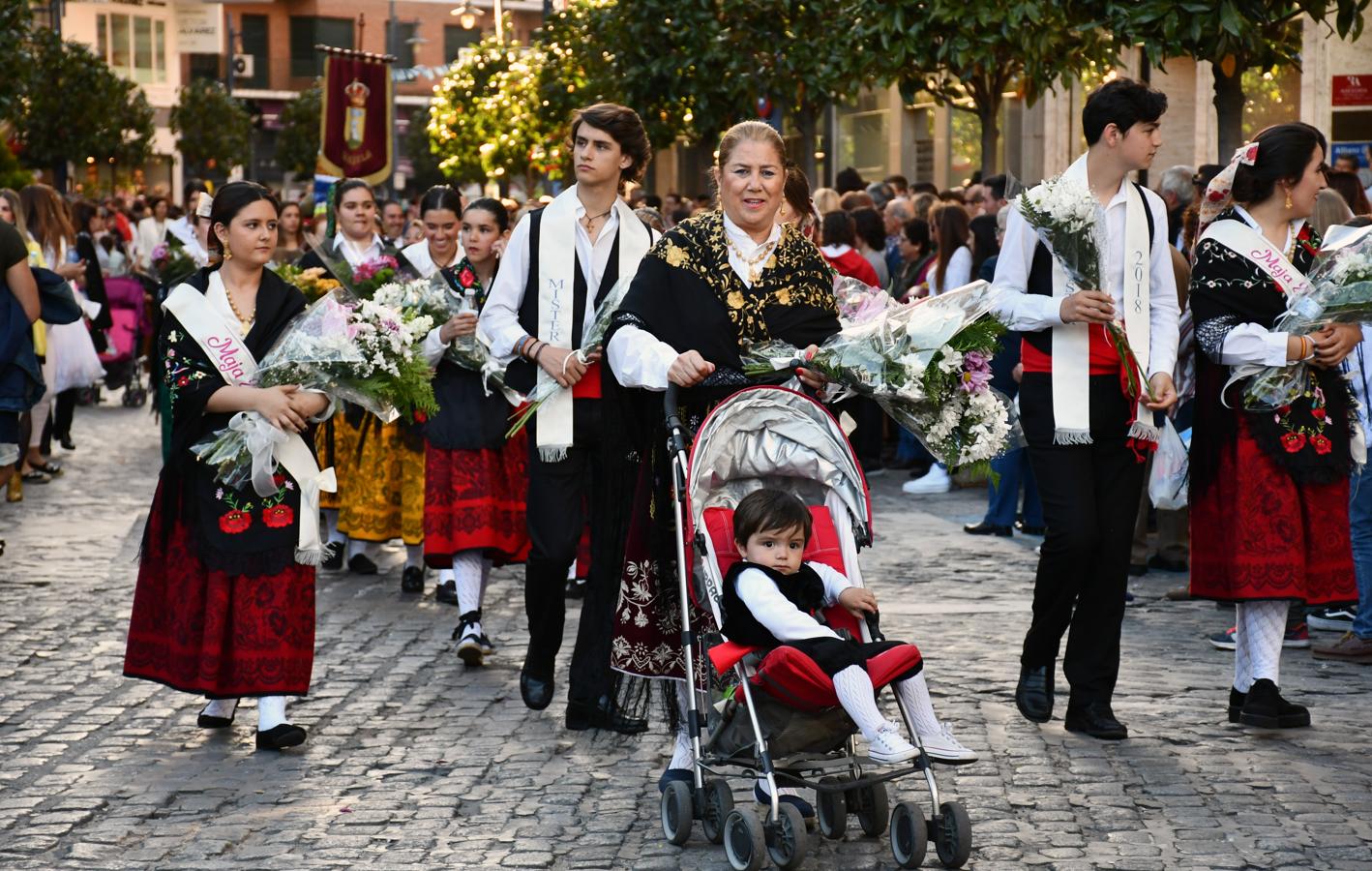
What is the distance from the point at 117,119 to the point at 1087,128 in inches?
2136

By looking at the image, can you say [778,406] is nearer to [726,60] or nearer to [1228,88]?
[1228,88]

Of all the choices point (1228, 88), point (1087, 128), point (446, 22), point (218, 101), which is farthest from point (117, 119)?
point (1087, 128)

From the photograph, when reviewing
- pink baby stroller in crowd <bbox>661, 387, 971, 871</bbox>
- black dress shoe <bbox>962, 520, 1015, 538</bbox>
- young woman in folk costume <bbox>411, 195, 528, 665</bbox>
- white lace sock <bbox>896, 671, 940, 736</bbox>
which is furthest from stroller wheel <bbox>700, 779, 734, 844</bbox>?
black dress shoe <bbox>962, 520, 1015, 538</bbox>

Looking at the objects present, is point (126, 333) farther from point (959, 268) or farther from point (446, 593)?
point (446, 593)

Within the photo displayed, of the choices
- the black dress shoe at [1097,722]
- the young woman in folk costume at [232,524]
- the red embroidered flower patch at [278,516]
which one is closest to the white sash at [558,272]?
the young woman in folk costume at [232,524]

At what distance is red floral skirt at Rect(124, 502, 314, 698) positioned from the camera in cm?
730

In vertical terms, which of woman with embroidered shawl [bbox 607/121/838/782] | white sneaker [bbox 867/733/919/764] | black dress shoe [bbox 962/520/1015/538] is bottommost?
black dress shoe [bbox 962/520/1015/538]

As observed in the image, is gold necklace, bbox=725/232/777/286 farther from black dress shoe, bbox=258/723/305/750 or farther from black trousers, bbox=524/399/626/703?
black dress shoe, bbox=258/723/305/750

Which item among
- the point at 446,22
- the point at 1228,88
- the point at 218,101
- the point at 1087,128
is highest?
the point at 446,22

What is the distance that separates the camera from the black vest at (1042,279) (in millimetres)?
7359

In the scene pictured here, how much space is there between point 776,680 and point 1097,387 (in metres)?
2.23

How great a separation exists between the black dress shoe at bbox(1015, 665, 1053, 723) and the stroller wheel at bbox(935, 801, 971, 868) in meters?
2.00

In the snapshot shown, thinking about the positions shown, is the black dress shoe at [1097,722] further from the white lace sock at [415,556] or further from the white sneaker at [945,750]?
the white lace sock at [415,556]

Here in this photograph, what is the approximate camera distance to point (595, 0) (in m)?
31.1
